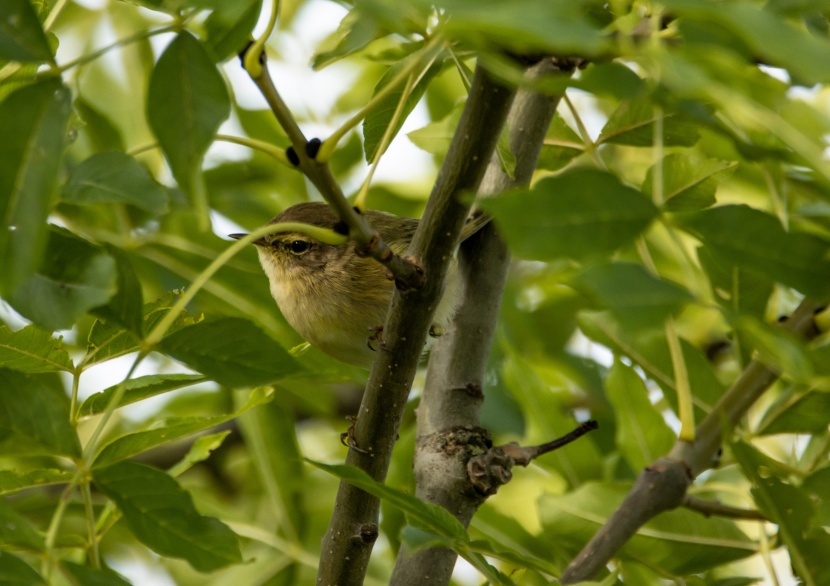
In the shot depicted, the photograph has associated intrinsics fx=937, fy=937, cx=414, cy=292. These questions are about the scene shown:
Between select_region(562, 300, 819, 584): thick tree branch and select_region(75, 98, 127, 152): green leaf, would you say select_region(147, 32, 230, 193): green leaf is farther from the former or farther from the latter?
select_region(75, 98, 127, 152): green leaf

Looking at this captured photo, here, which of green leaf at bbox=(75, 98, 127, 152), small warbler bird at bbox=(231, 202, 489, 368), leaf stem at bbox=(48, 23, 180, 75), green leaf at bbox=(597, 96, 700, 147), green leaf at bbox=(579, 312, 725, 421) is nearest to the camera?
leaf stem at bbox=(48, 23, 180, 75)

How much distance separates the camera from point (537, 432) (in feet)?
10.3

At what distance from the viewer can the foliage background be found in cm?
127

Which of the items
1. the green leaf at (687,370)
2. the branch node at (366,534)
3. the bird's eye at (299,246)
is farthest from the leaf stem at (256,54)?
the bird's eye at (299,246)

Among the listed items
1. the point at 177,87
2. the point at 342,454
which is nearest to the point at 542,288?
the point at 342,454

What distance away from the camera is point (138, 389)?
2.02 m

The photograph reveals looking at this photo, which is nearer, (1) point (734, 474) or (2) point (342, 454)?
(1) point (734, 474)

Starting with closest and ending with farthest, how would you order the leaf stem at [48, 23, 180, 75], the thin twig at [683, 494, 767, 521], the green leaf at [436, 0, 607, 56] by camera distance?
the green leaf at [436, 0, 607, 56] → the leaf stem at [48, 23, 180, 75] → the thin twig at [683, 494, 767, 521]

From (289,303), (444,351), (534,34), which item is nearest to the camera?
(534,34)

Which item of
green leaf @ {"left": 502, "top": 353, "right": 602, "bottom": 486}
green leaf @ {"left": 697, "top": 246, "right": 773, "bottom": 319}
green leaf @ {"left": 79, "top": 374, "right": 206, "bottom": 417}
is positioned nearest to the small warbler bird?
green leaf @ {"left": 502, "top": 353, "right": 602, "bottom": 486}

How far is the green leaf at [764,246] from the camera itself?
135 centimetres

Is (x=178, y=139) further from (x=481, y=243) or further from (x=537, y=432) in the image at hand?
(x=537, y=432)

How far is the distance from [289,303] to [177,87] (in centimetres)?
237

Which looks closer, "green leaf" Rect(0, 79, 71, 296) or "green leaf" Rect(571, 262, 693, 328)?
"green leaf" Rect(571, 262, 693, 328)
